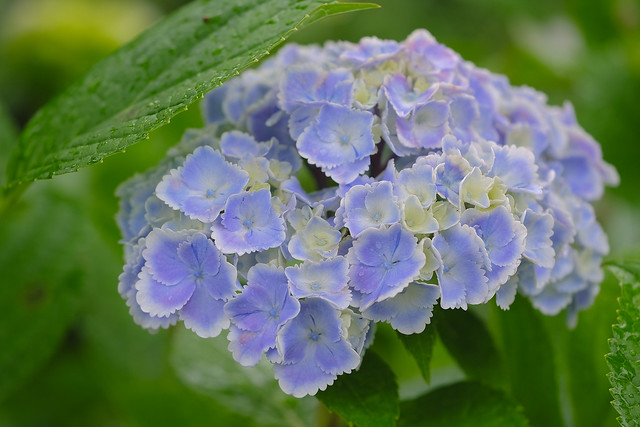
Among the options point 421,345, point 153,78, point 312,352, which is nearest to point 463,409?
point 421,345

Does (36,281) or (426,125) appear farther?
(36,281)

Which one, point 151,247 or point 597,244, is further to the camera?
point 597,244

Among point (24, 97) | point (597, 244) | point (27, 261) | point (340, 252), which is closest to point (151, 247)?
point (340, 252)

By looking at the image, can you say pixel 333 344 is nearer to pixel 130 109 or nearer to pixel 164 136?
pixel 130 109

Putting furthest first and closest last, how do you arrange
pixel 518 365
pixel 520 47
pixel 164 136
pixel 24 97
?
pixel 24 97, pixel 520 47, pixel 164 136, pixel 518 365

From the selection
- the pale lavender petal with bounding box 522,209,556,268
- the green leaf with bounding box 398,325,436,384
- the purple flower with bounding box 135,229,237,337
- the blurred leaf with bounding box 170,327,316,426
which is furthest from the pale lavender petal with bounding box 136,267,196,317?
the blurred leaf with bounding box 170,327,316,426

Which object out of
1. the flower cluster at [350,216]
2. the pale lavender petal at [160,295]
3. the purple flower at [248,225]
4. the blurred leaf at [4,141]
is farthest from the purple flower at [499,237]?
the blurred leaf at [4,141]

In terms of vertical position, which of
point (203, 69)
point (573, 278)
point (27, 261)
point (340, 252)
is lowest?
point (27, 261)

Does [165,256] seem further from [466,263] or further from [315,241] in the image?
[466,263]
